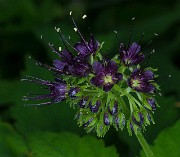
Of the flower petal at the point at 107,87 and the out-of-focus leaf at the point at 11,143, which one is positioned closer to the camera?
the flower petal at the point at 107,87

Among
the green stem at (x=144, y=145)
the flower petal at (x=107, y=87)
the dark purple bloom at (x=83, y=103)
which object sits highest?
the dark purple bloom at (x=83, y=103)

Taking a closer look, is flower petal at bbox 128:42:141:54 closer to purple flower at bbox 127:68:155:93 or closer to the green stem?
purple flower at bbox 127:68:155:93

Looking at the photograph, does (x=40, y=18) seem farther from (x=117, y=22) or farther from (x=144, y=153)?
(x=144, y=153)

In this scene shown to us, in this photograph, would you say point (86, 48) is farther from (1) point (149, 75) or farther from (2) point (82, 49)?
(1) point (149, 75)

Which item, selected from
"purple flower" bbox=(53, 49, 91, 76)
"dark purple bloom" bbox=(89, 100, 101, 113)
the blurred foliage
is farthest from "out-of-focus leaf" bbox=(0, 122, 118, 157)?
"purple flower" bbox=(53, 49, 91, 76)

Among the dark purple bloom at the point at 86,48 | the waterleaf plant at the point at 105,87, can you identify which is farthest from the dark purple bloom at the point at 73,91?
the dark purple bloom at the point at 86,48

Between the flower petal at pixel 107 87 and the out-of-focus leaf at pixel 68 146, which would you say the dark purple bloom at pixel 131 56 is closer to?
the flower petal at pixel 107 87

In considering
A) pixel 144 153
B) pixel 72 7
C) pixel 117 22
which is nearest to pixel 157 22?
pixel 117 22
